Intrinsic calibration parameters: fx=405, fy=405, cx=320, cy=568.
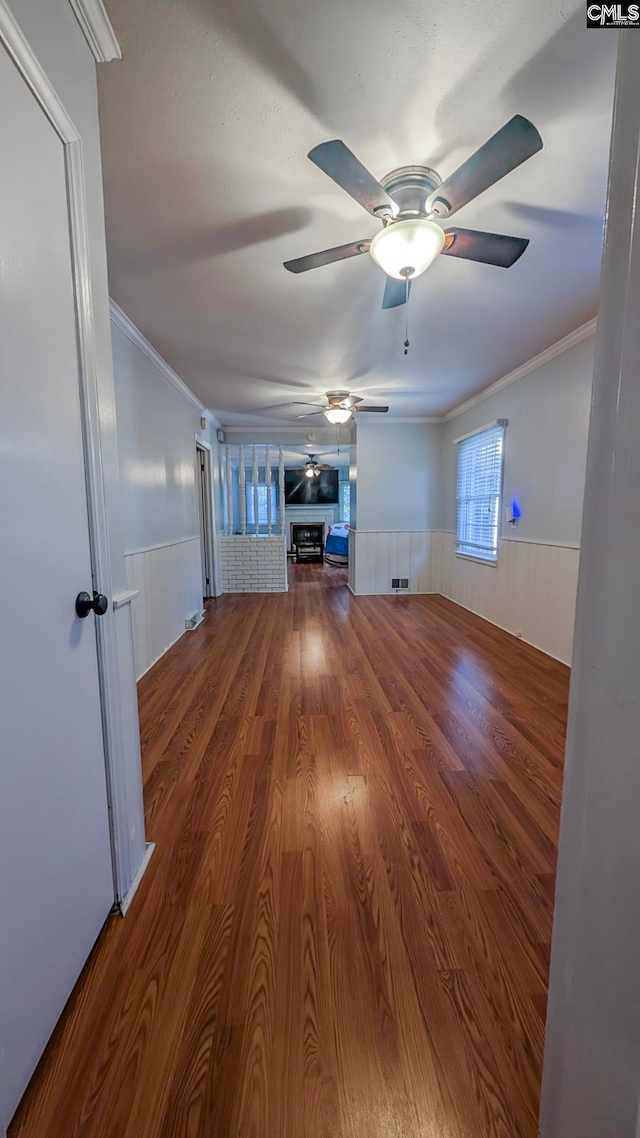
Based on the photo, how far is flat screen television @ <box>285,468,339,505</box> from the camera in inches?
400

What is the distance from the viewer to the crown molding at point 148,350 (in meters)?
2.48

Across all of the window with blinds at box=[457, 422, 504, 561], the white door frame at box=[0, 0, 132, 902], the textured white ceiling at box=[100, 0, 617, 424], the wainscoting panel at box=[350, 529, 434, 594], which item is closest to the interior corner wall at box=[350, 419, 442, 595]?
the wainscoting panel at box=[350, 529, 434, 594]

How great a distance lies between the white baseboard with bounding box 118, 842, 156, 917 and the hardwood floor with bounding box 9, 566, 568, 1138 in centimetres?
3

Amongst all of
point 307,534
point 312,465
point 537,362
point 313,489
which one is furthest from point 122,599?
point 313,489

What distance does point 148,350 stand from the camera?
303 cm

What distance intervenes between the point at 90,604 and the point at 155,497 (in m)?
2.46

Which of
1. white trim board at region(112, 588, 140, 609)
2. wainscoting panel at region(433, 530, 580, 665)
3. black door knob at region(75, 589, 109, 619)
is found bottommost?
wainscoting panel at region(433, 530, 580, 665)

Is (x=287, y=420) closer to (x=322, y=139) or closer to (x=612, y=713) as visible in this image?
(x=322, y=139)

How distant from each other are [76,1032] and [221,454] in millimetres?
5685

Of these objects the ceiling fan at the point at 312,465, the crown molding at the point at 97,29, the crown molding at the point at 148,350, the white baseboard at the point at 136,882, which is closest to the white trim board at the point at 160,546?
the white baseboard at the point at 136,882

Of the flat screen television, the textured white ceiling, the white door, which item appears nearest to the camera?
the white door

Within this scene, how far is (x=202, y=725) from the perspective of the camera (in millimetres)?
2238

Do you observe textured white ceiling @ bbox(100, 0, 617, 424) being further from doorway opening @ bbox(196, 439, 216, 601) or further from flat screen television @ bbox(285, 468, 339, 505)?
flat screen television @ bbox(285, 468, 339, 505)

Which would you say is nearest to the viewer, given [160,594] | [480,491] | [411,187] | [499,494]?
[411,187]
